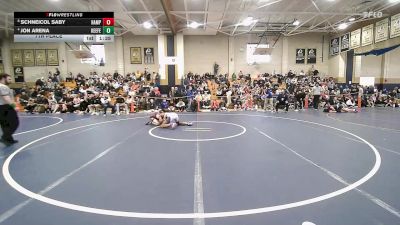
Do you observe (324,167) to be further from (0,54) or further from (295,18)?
(0,54)

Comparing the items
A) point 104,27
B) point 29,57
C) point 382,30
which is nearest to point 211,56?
point 382,30

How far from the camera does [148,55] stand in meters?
24.3

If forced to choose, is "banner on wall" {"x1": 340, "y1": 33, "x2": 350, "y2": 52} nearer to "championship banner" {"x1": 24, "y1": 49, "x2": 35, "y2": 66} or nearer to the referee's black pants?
the referee's black pants

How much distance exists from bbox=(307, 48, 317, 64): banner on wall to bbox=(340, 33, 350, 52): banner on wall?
267cm

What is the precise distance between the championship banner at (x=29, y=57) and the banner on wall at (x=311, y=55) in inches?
1029

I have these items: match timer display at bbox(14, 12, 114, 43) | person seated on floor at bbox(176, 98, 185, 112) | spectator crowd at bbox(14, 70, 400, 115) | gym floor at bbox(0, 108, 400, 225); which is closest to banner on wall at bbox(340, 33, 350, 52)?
spectator crowd at bbox(14, 70, 400, 115)

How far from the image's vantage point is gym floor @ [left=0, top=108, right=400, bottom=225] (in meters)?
3.18

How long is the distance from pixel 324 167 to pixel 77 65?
80.8 feet

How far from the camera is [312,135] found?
8.12 m

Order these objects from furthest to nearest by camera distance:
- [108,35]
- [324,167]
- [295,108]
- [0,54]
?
1. [0,54]
2. [295,108]
3. [108,35]
4. [324,167]

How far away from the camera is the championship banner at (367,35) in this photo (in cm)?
1925

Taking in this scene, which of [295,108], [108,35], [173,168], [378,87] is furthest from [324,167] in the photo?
[378,87]

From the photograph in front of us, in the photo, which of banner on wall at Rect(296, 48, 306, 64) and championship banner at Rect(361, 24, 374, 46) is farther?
banner on wall at Rect(296, 48, 306, 64)

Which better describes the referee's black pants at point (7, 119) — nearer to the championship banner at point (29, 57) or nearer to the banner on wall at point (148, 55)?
the banner on wall at point (148, 55)
